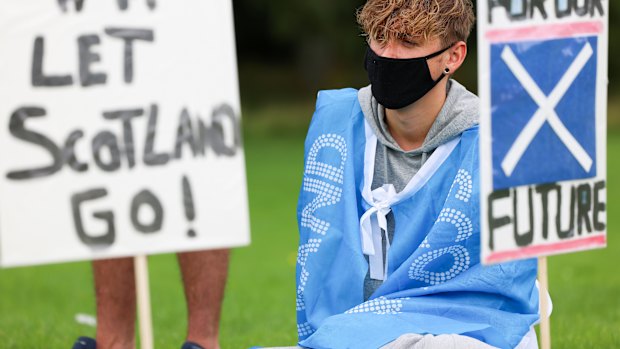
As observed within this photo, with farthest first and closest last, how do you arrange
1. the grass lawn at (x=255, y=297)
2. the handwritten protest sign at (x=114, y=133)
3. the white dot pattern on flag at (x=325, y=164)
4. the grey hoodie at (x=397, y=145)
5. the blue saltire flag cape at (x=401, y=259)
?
the grass lawn at (x=255, y=297) → the white dot pattern on flag at (x=325, y=164) → the grey hoodie at (x=397, y=145) → the blue saltire flag cape at (x=401, y=259) → the handwritten protest sign at (x=114, y=133)

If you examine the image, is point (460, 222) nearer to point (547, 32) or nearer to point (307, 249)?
point (307, 249)

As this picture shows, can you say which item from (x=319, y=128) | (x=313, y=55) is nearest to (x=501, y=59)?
(x=319, y=128)

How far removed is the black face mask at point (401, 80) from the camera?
5094 millimetres

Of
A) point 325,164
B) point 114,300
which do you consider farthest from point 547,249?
point 114,300

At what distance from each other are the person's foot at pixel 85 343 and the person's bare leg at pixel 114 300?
2cm

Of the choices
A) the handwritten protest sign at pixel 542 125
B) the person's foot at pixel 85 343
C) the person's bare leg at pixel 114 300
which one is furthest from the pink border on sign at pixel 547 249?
the person's foot at pixel 85 343

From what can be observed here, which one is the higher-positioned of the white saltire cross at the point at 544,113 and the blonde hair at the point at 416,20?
the blonde hair at the point at 416,20

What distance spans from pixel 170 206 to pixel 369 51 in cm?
137

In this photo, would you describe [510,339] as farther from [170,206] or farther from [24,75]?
[24,75]

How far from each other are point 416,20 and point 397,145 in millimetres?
550

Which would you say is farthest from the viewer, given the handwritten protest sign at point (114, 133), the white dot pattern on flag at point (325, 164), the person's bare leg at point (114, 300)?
the person's bare leg at point (114, 300)

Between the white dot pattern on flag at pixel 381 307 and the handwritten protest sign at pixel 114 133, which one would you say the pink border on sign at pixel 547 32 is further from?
the white dot pattern on flag at pixel 381 307

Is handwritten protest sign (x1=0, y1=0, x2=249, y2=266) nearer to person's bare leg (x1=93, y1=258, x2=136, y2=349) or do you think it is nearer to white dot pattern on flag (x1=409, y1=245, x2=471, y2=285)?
white dot pattern on flag (x1=409, y1=245, x2=471, y2=285)

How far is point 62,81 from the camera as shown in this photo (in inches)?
166
